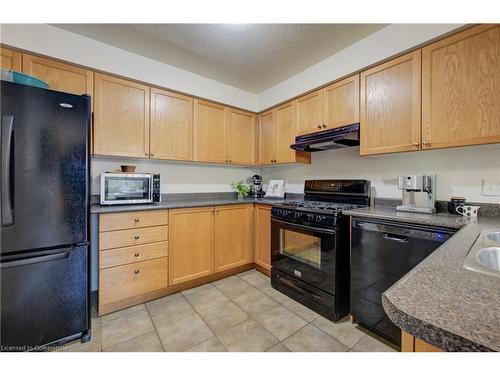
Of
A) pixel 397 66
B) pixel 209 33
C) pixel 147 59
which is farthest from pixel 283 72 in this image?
pixel 147 59

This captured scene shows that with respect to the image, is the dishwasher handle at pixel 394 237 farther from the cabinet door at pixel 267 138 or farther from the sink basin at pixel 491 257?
the cabinet door at pixel 267 138

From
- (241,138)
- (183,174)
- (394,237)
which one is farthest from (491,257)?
(183,174)

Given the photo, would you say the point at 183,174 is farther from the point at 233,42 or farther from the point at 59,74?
the point at 233,42

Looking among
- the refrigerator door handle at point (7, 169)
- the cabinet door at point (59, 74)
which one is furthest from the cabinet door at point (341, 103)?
the refrigerator door handle at point (7, 169)

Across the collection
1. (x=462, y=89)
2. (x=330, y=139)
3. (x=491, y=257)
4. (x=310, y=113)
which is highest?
(x=310, y=113)

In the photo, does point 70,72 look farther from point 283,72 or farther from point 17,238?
point 283,72

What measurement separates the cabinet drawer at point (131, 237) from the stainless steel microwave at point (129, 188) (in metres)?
0.34

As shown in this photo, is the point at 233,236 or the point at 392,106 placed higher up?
the point at 392,106

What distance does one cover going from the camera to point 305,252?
2051mm

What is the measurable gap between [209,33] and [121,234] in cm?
192

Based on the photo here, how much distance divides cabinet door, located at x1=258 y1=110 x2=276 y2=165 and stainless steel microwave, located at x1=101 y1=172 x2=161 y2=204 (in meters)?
1.43

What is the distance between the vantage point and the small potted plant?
315 centimetres

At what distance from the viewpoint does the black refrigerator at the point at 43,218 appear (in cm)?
129

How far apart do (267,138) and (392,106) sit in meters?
1.54
